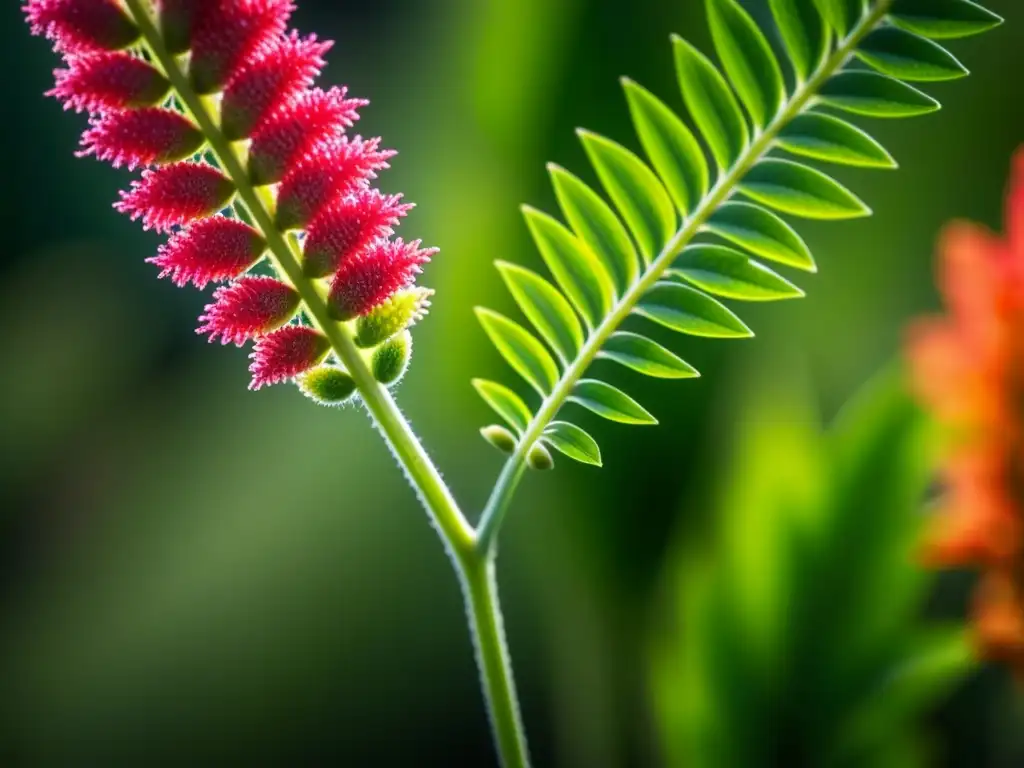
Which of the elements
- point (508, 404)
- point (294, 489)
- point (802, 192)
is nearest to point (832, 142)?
point (802, 192)

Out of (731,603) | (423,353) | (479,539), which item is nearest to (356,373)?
(479,539)

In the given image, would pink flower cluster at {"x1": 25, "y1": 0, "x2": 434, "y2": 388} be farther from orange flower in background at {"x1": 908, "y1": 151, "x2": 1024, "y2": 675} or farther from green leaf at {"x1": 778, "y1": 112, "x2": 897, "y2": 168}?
orange flower in background at {"x1": 908, "y1": 151, "x2": 1024, "y2": 675}

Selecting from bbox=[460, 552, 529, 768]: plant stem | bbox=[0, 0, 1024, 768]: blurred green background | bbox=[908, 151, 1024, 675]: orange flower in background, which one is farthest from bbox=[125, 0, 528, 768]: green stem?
bbox=[0, 0, 1024, 768]: blurred green background

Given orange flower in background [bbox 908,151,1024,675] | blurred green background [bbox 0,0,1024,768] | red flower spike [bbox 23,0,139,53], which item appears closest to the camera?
red flower spike [bbox 23,0,139,53]

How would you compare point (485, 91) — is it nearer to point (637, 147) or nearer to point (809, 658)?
point (637, 147)

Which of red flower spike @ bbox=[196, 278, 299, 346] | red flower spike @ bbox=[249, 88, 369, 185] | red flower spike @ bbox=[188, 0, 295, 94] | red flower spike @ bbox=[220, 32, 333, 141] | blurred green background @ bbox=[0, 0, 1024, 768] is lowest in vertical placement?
blurred green background @ bbox=[0, 0, 1024, 768]

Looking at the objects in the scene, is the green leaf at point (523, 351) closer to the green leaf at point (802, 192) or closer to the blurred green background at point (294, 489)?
the green leaf at point (802, 192)

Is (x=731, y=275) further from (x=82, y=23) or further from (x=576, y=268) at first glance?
(x=82, y=23)
